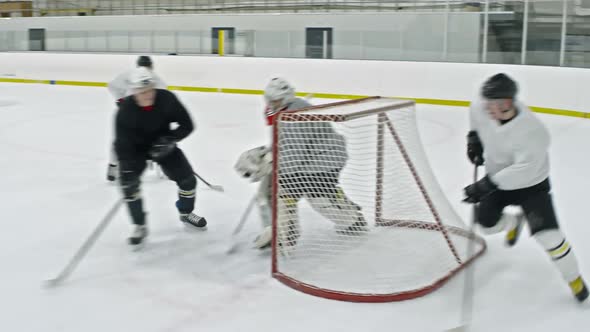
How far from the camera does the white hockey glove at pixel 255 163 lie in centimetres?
287

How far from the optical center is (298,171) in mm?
2799

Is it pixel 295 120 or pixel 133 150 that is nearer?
pixel 295 120

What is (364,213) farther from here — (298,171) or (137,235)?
(137,235)

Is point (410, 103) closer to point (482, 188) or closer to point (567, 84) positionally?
point (482, 188)

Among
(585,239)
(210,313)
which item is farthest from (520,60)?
(210,313)

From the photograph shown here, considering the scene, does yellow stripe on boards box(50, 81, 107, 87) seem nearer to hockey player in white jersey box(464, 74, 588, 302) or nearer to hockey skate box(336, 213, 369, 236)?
hockey skate box(336, 213, 369, 236)

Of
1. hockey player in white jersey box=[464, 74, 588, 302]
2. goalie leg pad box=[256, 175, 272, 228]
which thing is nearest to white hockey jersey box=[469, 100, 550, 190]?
hockey player in white jersey box=[464, 74, 588, 302]

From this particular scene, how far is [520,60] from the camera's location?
771cm

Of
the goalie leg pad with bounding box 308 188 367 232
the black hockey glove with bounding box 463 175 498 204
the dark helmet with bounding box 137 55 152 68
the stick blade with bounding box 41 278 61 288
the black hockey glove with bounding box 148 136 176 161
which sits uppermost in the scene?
the dark helmet with bounding box 137 55 152 68

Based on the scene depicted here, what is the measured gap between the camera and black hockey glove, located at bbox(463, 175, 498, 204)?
94.5 inches

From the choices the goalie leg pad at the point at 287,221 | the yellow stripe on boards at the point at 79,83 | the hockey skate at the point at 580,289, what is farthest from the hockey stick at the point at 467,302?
the yellow stripe on boards at the point at 79,83

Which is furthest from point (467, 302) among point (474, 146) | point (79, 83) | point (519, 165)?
point (79, 83)

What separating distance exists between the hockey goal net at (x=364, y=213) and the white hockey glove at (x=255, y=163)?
13 centimetres

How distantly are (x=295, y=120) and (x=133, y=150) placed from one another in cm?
87
